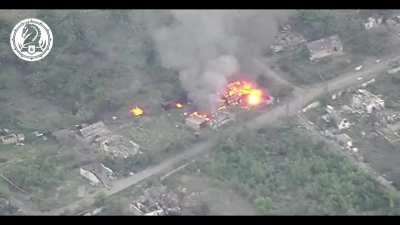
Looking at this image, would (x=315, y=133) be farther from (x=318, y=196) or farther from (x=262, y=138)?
(x=318, y=196)

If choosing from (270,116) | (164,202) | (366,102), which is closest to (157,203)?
(164,202)

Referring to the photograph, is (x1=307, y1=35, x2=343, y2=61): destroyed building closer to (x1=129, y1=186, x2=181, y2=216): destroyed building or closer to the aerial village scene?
the aerial village scene

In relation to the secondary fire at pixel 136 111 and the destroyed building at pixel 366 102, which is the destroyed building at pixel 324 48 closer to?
the destroyed building at pixel 366 102

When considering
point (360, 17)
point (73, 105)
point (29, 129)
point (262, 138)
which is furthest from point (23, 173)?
point (360, 17)

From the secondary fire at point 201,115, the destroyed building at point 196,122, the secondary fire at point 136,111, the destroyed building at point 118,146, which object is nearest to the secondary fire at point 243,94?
the secondary fire at point 201,115

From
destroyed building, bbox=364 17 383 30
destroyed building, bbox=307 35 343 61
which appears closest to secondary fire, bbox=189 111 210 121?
destroyed building, bbox=307 35 343 61

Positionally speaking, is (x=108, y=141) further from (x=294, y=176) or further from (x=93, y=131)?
(x=294, y=176)
